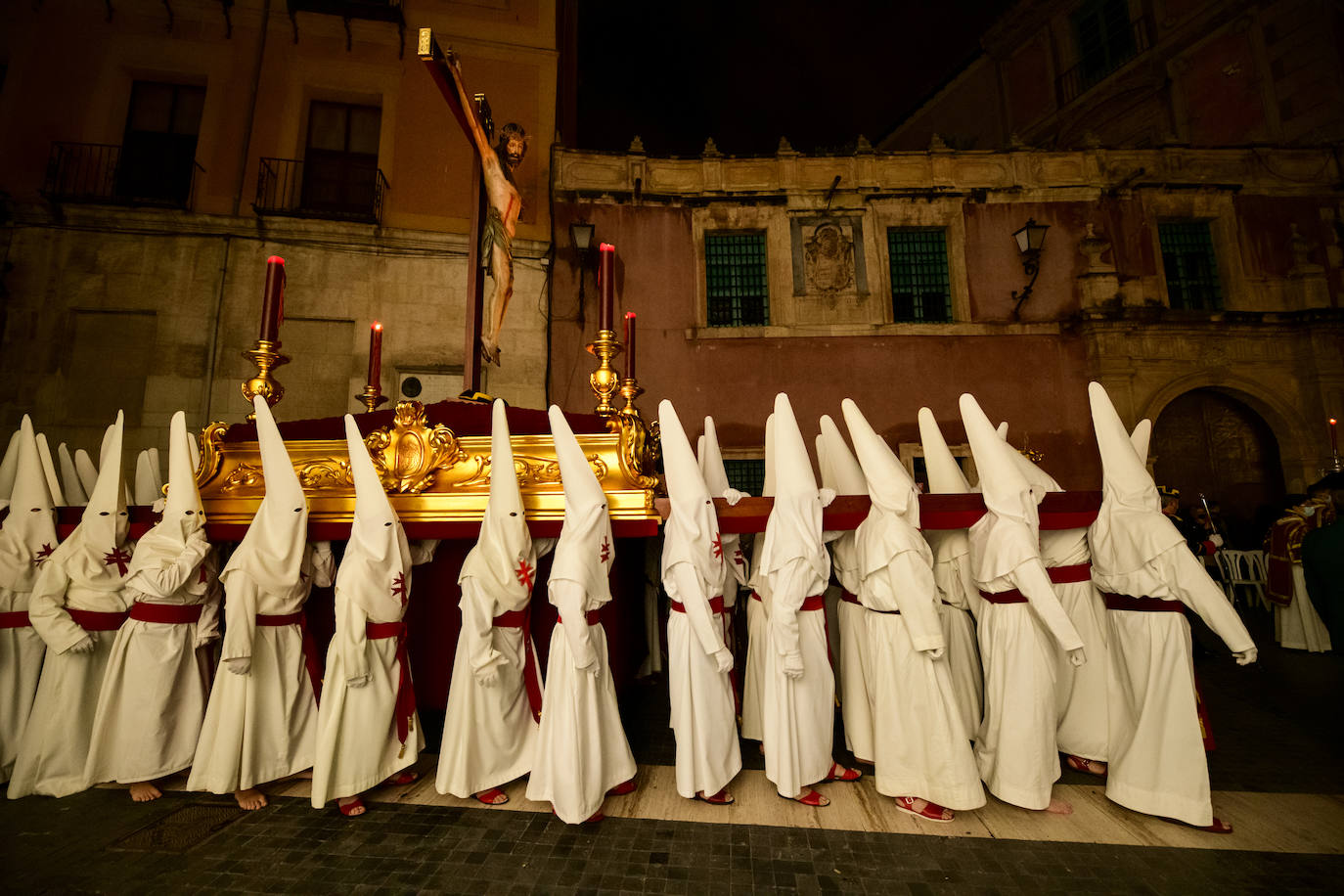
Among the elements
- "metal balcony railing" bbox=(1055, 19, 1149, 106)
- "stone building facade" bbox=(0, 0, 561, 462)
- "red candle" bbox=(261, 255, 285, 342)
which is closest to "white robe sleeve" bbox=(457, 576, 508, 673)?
"red candle" bbox=(261, 255, 285, 342)

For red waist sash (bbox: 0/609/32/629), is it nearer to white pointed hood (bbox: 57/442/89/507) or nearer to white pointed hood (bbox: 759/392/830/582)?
white pointed hood (bbox: 57/442/89/507)

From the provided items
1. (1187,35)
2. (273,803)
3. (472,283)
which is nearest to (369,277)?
(472,283)

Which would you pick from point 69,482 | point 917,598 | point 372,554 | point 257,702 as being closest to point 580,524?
point 372,554

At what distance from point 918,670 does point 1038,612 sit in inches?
26.3

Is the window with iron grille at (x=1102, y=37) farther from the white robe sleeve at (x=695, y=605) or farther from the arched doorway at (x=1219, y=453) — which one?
the white robe sleeve at (x=695, y=605)

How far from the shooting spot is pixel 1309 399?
32.5 ft

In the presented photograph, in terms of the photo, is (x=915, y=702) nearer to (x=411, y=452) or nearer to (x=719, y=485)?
(x=719, y=485)

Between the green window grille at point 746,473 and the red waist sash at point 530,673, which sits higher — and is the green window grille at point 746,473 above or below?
above

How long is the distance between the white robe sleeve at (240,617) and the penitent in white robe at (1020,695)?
160 inches

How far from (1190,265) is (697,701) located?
1380cm

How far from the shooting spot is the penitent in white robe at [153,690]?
3.18 m

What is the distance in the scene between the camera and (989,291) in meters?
10.8

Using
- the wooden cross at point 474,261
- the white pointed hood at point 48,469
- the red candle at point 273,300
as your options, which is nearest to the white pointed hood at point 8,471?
the white pointed hood at point 48,469

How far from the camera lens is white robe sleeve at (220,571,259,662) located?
2.95 meters
